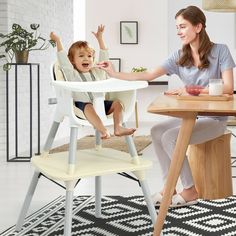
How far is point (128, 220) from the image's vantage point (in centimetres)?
329

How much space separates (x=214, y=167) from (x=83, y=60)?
119 centimetres

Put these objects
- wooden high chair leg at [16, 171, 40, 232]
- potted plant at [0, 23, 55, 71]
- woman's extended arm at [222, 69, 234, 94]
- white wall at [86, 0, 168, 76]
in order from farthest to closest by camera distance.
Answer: white wall at [86, 0, 168, 76] < potted plant at [0, 23, 55, 71] < woman's extended arm at [222, 69, 234, 94] < wooden high chair leg at [16, 171, 40, 232]

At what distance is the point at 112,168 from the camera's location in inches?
109

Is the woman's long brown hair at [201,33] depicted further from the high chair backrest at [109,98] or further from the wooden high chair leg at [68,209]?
the wooden high chair leg at [68,209]

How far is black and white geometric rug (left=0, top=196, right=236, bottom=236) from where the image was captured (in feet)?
10.1

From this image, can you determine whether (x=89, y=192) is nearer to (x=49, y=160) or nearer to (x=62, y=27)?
(x=49, y=160)

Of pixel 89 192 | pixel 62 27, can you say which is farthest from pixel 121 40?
pixel 89 192

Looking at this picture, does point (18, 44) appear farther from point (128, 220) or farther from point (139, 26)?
point (139, 26)

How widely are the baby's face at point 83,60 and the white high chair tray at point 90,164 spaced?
472 mm

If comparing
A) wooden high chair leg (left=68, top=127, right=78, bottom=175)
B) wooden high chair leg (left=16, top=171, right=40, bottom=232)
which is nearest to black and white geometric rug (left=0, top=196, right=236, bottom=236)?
wooden high chair leg (left=16, top=171, right=40, bottom=232)

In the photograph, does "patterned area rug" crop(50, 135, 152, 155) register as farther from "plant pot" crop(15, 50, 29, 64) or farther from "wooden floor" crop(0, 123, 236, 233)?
"wooden floor" crop(0, 123, 236, 233)

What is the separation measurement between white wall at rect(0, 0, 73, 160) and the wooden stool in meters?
2.72

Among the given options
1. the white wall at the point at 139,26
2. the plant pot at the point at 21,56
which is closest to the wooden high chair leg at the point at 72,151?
the plant pot at the point at 21,56

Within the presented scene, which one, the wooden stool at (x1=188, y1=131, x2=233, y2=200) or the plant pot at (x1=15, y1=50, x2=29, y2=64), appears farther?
the plant pot at (x1=15, y1=50, x2=29, y2=64)
